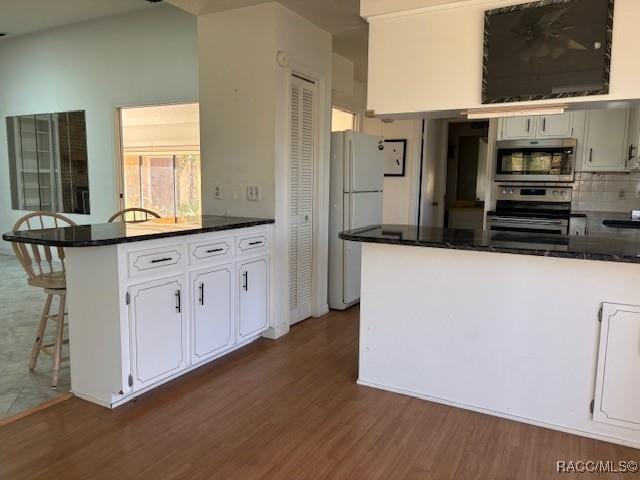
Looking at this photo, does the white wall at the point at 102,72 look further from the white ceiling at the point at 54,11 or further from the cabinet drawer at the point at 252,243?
the cabinet drawer at the point at 252,243

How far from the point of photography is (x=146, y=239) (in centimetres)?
257

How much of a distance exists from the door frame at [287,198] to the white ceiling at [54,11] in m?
2.23

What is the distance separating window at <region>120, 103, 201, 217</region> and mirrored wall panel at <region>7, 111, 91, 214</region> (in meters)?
1.21

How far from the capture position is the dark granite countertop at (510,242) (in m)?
2.15

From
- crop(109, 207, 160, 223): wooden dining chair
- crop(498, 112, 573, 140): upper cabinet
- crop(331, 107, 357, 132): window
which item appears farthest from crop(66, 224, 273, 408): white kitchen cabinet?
crop(498, 112, 573, 140): upper cabinet

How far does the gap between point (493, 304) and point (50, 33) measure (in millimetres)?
6315

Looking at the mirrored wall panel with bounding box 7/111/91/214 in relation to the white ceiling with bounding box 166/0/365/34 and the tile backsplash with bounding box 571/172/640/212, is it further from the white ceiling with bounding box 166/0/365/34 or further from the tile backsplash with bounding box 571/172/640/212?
the tile backsplash with bounding box 571/172/640/212

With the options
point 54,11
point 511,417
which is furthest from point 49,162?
point 511,417

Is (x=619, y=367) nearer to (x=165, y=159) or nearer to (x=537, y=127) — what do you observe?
(x=537, y=127)

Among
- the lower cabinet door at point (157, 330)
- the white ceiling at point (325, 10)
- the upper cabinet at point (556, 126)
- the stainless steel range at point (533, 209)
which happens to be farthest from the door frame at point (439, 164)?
the lower cabinet door at point (157, 330)

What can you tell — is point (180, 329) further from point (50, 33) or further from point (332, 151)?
point (50, 33)

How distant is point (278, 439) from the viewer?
7.52 feet

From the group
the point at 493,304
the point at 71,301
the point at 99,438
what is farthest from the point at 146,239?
the point at 493,304

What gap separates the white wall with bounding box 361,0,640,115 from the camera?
247 cm
